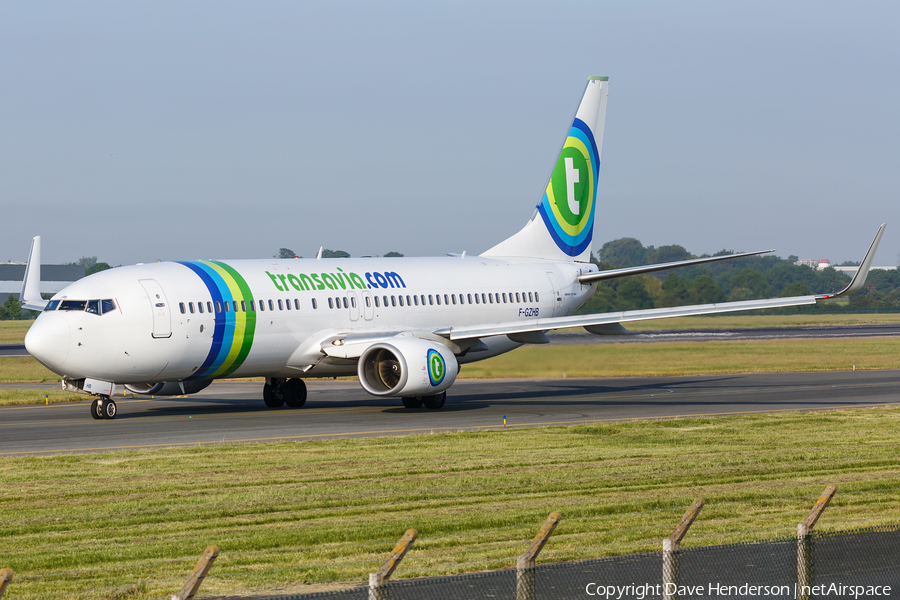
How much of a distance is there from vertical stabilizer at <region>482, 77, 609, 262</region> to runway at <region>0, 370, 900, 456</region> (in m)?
5.47

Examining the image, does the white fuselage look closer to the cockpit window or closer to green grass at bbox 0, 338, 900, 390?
the cockpit window

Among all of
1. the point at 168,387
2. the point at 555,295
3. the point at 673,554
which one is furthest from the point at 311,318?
the point at 673,554

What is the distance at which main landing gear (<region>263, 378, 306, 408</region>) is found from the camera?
36.9 m

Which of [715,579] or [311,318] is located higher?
[311,318]

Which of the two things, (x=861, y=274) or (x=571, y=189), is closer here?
(x=861, y=274)

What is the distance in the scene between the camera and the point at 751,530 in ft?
52.6

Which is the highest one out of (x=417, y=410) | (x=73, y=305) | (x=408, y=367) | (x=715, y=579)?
(x=73, y=305)

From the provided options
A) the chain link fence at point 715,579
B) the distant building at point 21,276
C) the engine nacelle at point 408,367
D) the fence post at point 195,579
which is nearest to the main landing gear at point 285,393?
the engine nacelle at point 408,367

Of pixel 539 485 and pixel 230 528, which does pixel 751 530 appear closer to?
pixel 539 485

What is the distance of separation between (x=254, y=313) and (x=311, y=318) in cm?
217

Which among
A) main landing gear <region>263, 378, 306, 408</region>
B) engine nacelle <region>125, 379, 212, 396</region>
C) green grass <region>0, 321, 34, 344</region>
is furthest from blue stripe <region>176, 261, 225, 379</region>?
green grass <region>0, 321, 34, 344</region>

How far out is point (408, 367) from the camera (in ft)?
106

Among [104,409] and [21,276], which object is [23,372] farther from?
[21,276]

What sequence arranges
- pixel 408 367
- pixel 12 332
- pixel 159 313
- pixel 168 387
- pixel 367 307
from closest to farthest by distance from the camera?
pixel 159 313 → pixel 408 367 → pixel 168 387 → pixel 367 307 → pixel 12 332
